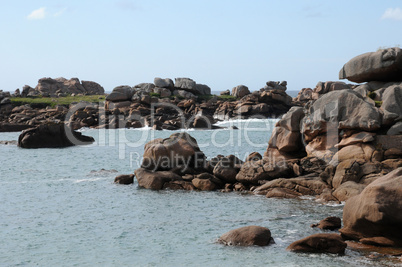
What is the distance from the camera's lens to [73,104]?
372 feet

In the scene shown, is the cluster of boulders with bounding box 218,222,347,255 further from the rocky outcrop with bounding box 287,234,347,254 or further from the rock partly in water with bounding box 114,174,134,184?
the rock partly in water with bounding box 114,174,134,184

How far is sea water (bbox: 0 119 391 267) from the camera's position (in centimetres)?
1972

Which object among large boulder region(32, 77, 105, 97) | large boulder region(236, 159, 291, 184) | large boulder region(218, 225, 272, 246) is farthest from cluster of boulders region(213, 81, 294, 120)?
large boulder region(218, 225, 272, 246)

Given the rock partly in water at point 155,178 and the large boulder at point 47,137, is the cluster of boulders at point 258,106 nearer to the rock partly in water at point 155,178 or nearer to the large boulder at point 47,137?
the large boulder at point 47,137

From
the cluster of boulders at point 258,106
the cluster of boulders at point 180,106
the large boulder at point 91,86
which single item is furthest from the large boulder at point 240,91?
the large boulder at point 91,86

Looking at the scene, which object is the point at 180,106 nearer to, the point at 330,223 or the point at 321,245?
the point at 330,223

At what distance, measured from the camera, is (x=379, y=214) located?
19016 mm

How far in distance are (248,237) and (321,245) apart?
295 cm

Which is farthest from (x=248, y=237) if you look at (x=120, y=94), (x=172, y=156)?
(x=120, y=94)

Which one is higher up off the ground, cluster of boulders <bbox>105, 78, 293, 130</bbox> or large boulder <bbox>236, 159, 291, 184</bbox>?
cluster of boulders <bbox>105, 78, 293, 130</bbox>

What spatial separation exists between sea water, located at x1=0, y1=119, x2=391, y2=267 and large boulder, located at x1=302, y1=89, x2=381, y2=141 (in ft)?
23.3

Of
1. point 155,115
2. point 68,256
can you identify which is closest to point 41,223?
point 68,256

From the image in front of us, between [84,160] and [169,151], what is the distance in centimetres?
2042

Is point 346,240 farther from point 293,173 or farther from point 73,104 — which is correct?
point 73,104
